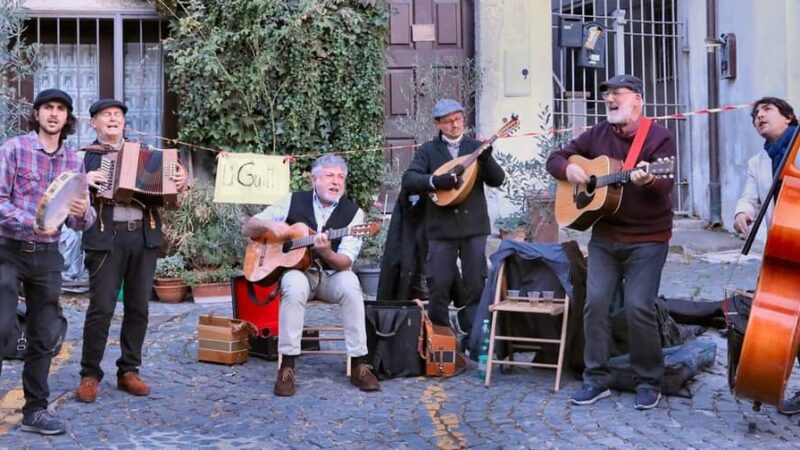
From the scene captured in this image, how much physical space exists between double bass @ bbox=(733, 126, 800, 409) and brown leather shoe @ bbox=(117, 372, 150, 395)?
3.32 meters

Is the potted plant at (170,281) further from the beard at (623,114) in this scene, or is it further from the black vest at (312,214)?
the beard at (623,114)

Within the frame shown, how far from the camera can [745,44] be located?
11367 mm

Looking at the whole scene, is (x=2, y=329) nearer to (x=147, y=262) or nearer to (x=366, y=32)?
(x=147, y=262)

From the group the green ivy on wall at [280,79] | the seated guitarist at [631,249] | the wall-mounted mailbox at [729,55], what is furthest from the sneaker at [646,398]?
the wall-mounted mailbox at [729,55]

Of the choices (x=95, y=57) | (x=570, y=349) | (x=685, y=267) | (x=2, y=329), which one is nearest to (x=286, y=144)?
(x=95, y=57)

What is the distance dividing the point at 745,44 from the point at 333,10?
4773 mm

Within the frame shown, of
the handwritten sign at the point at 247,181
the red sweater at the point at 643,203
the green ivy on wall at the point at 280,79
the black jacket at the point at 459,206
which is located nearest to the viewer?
the red sweater at the point at 643,203

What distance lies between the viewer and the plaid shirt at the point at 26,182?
482cm

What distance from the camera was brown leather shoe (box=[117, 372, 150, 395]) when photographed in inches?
227

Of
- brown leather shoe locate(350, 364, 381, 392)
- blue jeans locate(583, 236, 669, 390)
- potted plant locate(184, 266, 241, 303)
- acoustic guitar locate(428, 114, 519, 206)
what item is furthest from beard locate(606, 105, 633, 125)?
potted plant locate(184, 266, 241, 303)

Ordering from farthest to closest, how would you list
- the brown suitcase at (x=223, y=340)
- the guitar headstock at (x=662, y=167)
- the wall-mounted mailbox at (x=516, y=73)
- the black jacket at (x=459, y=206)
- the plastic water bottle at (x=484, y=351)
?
the wall-mounted mailbox at (x=516, y=73) → the brown suitcase at (x=223, y=340) → the black jacket at (x=459, y=206) → the plastic water bottle at (x=484, y=351) → the guitar headstock at (x=662, y=167)

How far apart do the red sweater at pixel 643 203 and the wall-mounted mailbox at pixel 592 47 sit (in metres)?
6.54

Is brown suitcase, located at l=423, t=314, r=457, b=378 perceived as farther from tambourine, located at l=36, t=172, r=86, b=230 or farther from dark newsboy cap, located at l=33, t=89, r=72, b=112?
dark newsboy cap, located at l=33, t=89, r=72, b=112

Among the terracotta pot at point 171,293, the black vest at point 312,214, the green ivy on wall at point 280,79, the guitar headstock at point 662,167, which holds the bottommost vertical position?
the terracotta pot at point 171,293
